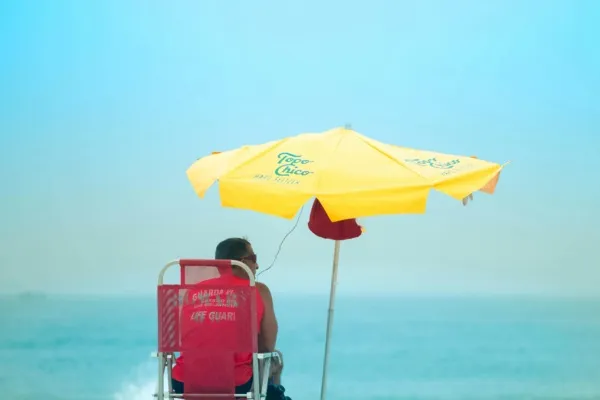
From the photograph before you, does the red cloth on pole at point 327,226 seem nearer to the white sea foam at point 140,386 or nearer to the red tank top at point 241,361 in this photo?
the red tank top at point 241,361

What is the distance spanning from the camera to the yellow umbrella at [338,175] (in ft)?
9.42

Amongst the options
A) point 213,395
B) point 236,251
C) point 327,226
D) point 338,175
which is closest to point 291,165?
point 338,175

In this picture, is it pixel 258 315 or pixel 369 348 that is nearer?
pixel 258 315

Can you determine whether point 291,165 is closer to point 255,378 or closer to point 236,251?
point 236,251

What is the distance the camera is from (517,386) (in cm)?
833

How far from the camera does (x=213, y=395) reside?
10.3ft

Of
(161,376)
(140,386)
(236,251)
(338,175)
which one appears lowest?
(140,386)

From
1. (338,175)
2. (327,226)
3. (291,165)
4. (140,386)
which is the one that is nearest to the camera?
(338,175)

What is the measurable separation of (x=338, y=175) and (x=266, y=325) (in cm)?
66

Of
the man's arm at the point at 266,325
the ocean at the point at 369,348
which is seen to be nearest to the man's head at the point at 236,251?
the man's arm at the point at 266,325

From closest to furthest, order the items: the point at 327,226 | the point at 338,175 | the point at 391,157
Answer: the point at 338,175 < the point at 391,157 < the point at 327,226

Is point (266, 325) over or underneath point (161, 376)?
over

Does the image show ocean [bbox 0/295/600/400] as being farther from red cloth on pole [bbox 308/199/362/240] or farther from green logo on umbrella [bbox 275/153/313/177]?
green logo on umbrella [bbox 275/153/313/177]

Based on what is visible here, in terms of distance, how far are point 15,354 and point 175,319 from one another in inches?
240
